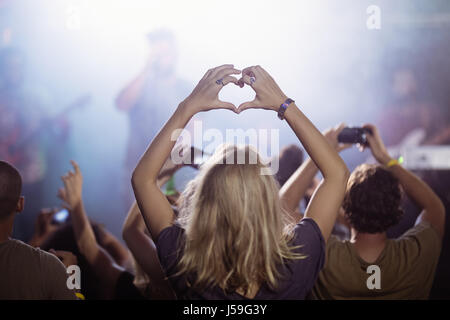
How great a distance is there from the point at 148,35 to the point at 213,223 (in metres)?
2.15

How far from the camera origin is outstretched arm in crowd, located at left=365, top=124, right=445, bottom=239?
4.17ft

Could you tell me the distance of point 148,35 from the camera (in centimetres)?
266

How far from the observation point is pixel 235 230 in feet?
2.58

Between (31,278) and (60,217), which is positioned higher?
(31,278)

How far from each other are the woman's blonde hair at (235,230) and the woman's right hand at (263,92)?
0.14 meters

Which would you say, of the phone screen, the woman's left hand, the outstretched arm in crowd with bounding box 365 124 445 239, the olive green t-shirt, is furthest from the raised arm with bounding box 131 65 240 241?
the phone screen

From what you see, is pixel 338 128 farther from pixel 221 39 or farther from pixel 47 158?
pixel 47 158

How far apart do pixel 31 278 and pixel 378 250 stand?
936mm

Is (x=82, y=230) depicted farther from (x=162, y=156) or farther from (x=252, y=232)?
(x=252, y=232)

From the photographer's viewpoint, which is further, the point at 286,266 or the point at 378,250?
the point at 378,250

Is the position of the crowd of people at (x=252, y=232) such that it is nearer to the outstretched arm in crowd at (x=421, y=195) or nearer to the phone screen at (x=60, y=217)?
the outstretched arm in crowd at (x=421, y=195)

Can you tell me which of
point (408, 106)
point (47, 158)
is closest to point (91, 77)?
point (47, 158)

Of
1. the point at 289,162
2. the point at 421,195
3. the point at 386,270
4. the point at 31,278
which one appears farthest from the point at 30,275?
the point at 421,195

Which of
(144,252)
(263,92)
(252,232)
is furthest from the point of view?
(144,252)
